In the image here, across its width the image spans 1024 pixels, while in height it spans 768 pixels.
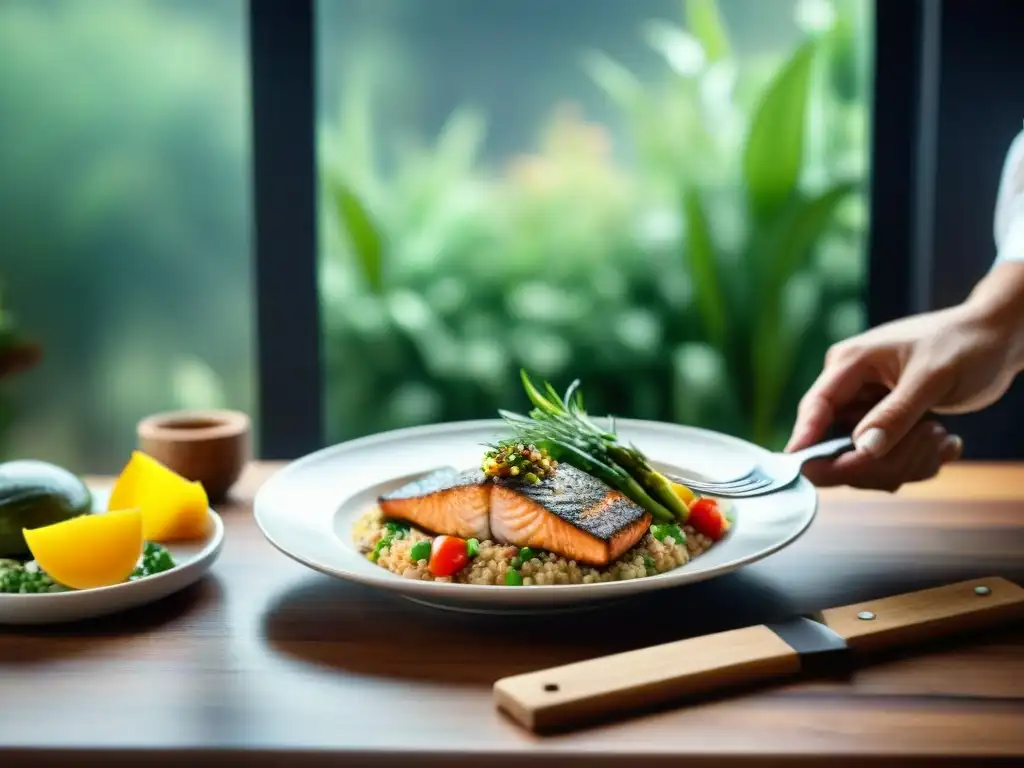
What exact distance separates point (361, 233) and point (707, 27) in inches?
43.4

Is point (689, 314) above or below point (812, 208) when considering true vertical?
below

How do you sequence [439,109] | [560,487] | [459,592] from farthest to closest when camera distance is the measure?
[439,109] < [560,487] < [459,592]

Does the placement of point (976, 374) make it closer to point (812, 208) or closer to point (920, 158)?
point (920, 158)

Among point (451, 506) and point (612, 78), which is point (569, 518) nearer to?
point (451, 506)

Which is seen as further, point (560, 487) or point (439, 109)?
point (439, 109)

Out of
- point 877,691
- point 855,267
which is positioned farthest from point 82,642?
point 855,267

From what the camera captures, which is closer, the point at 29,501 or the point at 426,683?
the point at 426,683

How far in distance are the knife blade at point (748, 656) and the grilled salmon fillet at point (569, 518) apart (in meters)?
0.18

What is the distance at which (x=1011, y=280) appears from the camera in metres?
1.72

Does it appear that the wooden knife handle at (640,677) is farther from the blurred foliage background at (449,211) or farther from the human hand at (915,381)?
the blurred foliage background at (449,211)

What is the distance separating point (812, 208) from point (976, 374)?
145cm

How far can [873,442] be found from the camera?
157 centimetres

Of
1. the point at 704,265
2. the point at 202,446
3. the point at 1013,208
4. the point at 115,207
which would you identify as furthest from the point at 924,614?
the point at 115,207

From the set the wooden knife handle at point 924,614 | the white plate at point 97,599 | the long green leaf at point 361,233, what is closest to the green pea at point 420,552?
the white plate at point 97,599
